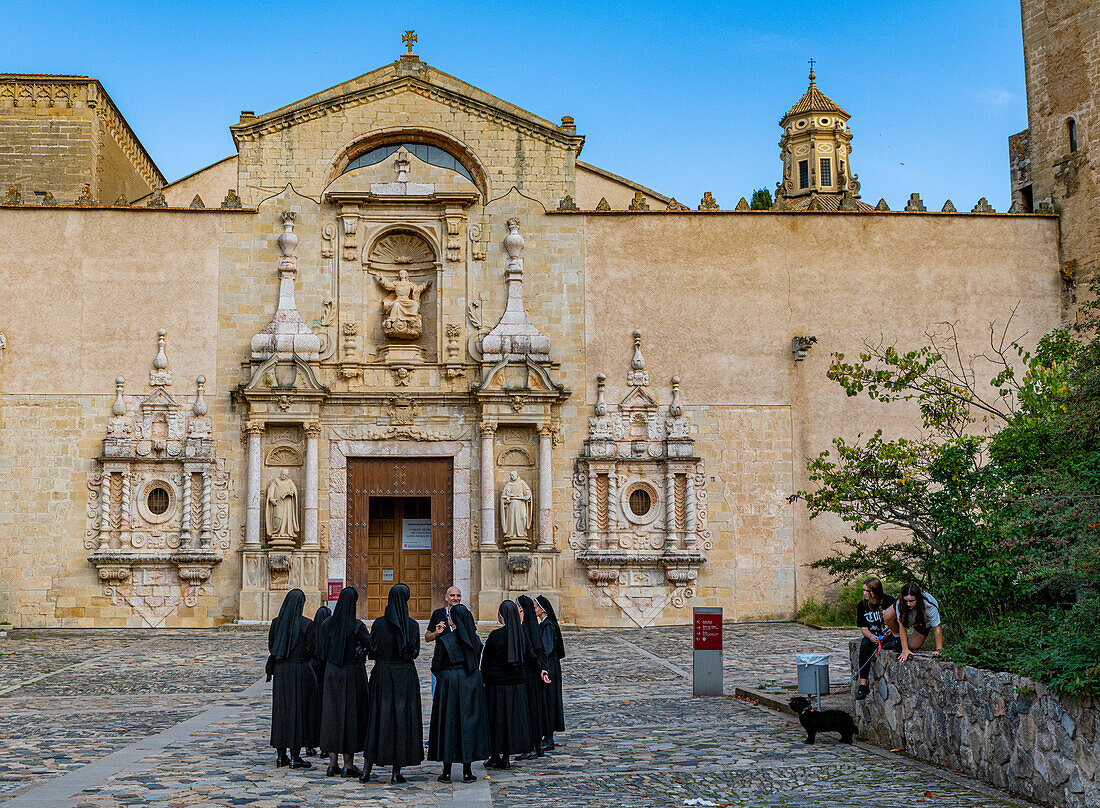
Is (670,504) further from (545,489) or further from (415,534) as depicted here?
(415,534)

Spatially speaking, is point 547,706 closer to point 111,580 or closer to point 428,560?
point 428,560

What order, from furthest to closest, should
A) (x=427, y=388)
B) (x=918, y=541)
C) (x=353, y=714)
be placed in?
(x=427, y=388)
(x=918, y=541)
(x=353, y=714)

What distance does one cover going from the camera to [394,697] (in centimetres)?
870

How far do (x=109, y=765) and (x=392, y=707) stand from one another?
89.9 inches

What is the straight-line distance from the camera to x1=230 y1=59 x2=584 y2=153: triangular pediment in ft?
77.0

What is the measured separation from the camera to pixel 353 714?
895cm

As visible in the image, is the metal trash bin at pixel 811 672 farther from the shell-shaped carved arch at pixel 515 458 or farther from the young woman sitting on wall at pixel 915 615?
the shell-shaped carved arch at pixel 515 458

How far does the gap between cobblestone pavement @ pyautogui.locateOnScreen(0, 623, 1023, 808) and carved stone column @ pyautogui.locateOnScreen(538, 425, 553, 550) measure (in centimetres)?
582

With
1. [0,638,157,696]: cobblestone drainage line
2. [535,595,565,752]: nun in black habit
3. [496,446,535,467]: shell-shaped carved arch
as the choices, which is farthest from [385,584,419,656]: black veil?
[496,446,535,467]: shell-shaped carved arch

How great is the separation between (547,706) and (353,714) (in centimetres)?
191

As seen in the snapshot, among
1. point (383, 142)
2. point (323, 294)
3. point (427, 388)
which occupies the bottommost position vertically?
point (427, 388)

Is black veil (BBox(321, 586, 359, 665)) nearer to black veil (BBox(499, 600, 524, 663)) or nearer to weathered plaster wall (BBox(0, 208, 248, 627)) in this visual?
black veil (BBox(499, 600, 524, 663))

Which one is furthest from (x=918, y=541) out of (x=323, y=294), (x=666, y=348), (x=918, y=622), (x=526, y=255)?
(x=323, y=294)

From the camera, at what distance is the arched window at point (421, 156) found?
23938 millimetres
